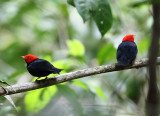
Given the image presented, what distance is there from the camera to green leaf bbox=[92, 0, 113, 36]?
2.52 m

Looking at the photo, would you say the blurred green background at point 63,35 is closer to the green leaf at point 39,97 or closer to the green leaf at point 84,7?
the green leaf at point 39,97

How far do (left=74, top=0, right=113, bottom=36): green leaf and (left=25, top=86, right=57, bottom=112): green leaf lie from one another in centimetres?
119

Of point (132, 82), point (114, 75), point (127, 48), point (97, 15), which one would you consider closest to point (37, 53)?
point (114, 75)

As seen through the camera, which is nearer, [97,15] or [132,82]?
[97,15]

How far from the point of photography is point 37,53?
266 inches

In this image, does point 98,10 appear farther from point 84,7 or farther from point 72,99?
point 72,99

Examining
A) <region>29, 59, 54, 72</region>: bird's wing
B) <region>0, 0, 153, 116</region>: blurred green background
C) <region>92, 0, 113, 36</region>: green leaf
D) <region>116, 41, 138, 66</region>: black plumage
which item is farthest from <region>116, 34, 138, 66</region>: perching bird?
<region>0, 0, 153, 116</region>: blurred green background

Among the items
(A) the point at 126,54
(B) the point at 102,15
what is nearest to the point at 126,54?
(A) the point at 126,54

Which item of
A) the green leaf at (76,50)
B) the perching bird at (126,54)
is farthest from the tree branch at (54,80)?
the green leaf at (76,50)

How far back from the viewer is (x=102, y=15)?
100 inches

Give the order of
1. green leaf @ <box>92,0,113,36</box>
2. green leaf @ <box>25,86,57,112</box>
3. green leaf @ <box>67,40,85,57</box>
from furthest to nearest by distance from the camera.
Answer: green leaf @ <box>67,40,85,57</box>, green leaf @ <box>25,86,57,112</box>, green leaf @ <box>92,0,113,36</box>

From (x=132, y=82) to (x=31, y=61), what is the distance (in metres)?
2.46

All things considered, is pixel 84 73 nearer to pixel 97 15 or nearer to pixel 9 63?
pixel 97 15

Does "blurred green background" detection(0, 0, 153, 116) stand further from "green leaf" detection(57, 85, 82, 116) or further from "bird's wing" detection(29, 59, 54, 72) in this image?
"bird's wing" detection(29, 59, 54, 72)
